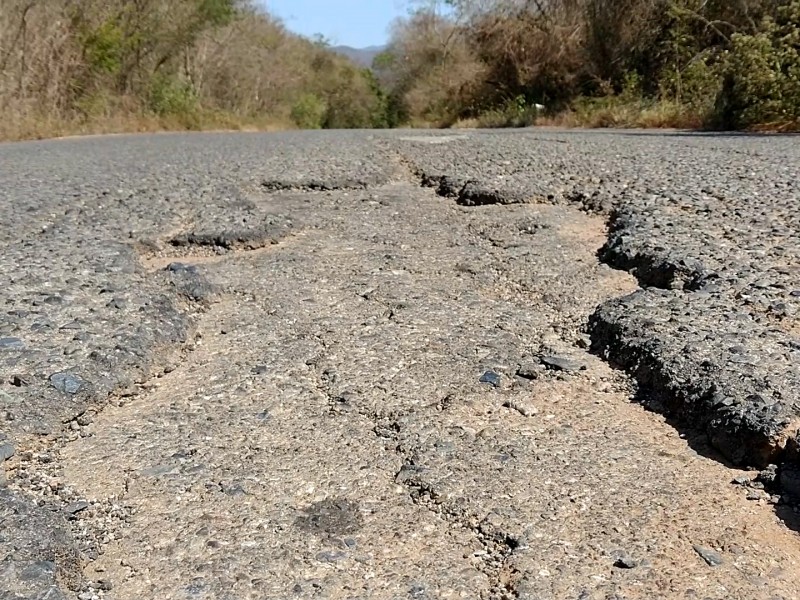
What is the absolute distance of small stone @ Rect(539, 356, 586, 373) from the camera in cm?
218

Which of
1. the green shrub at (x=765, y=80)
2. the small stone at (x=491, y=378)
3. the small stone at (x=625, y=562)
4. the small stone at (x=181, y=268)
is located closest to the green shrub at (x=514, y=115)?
the green shrub at (x=765, y=80)

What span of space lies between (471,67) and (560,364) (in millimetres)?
17601

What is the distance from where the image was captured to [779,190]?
3.88 m

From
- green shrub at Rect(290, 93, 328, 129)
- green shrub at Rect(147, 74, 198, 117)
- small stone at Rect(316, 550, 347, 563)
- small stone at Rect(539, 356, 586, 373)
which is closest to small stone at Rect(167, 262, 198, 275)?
small stone at Rect(539, 356, 586, 373)

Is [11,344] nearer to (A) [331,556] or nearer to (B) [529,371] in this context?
(A) [331,556]

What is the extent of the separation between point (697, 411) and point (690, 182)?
2.56m

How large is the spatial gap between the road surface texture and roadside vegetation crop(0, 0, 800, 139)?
6.28m

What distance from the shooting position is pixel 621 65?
47.6ft

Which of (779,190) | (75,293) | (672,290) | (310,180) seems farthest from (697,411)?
(310,180)

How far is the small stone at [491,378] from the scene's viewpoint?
2.09 m

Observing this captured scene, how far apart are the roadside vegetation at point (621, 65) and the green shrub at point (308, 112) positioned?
317cm

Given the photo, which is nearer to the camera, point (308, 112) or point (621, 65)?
point (621, 65)

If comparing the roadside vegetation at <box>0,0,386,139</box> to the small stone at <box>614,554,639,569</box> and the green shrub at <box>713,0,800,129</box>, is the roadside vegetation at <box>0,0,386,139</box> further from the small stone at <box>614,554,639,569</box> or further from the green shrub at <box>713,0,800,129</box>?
the small stone at <box>614,554,639,569</box>

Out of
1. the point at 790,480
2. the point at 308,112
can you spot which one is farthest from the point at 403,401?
the point at 308,112
